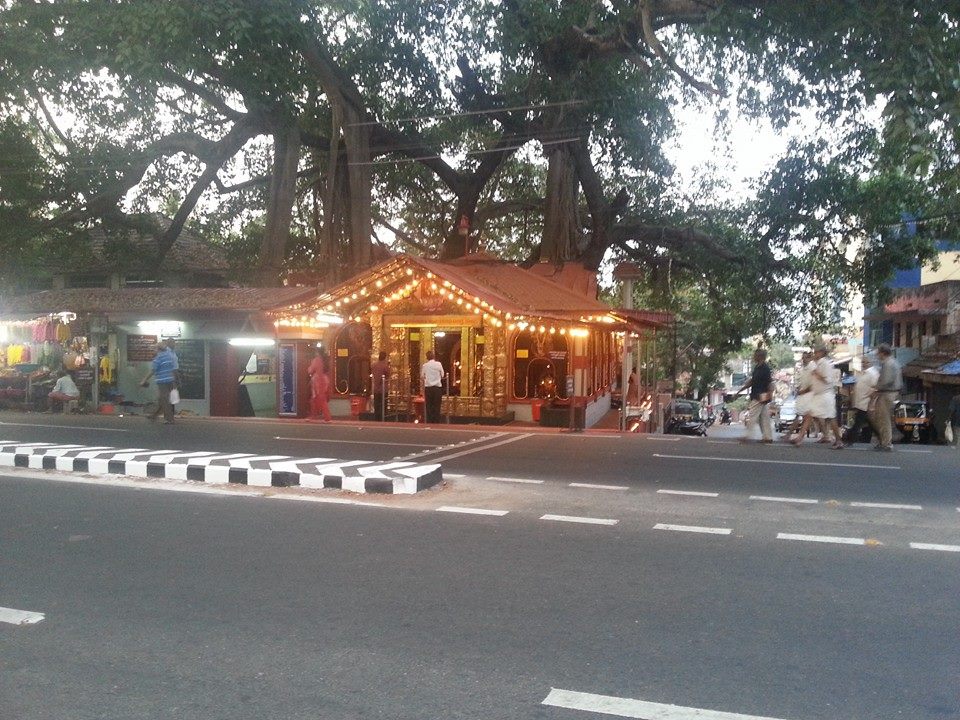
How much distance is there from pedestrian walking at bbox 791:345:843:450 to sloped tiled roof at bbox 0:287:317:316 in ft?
38.2

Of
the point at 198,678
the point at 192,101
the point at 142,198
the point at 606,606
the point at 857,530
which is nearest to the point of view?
the point at 198,678

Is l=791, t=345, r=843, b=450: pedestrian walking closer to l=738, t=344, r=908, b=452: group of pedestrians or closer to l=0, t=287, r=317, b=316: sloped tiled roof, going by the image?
l=738, t=344, r=908, b=452: group of pedestrians

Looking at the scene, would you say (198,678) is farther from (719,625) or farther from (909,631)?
(909,631)

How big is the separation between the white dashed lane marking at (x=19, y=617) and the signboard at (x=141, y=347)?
1743cm

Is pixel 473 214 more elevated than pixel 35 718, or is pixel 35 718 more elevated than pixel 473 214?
pixel 473 214

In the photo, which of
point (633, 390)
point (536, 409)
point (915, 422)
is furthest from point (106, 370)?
point (915, 422)

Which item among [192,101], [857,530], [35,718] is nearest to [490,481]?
[857,530]

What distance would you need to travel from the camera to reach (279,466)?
33.0ft

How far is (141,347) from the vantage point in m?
22.1

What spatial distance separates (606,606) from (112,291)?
67.1 feet

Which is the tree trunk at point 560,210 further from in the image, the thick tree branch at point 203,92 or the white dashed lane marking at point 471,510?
the white dashed lane marking at point 471,510

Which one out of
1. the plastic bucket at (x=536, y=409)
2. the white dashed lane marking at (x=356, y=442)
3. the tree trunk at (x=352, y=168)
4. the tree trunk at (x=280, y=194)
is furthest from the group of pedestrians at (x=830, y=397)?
the tree trunk at (x=280, y=194)

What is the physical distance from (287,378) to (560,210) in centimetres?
877

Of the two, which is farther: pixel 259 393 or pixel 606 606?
pixel 259 393
